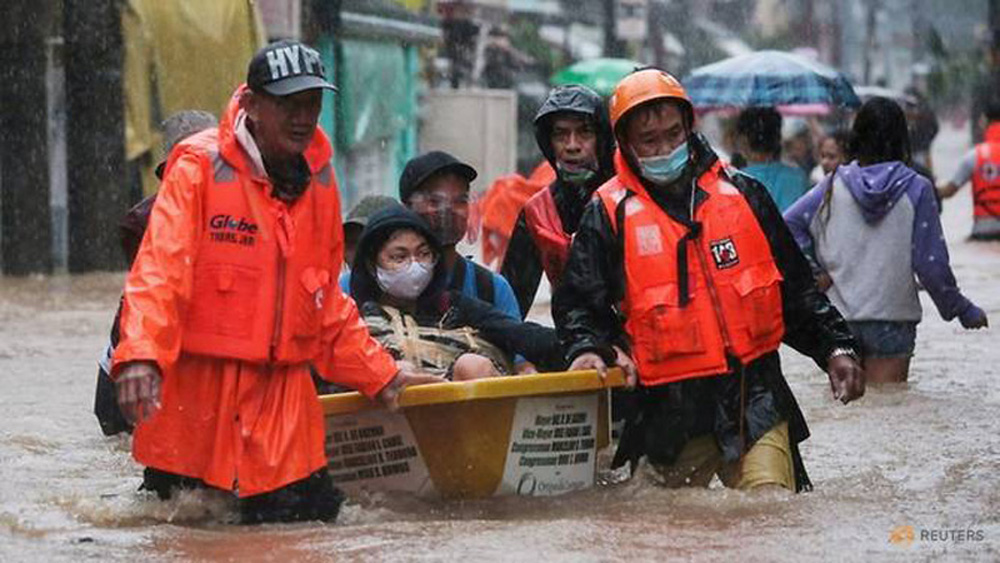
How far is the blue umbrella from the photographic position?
53.7ft

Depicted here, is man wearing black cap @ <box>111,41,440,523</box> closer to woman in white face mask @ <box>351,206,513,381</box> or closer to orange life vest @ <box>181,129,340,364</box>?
orange life vest @ <box>181,129,340,364</box>

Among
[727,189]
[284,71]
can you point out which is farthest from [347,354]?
[727,189]

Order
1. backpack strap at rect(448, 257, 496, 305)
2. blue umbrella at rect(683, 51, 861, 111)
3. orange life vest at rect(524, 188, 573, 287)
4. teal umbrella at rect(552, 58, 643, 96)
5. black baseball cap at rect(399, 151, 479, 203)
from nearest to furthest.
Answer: backpack strap at rect(448, 257, 496, 305)
black baseball cap at rect(399, 151, 479, 203)
orange life vest at rect(524, 188, 573, 287)
blue umbrella at rect(683, 51, 861, 111)
teal umbrella at rect(552, 58, 643, 96)

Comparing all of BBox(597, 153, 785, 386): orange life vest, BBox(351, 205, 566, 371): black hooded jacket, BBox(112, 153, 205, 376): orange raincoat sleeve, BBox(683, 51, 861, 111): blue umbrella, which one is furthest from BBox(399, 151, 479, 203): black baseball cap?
BBox(683, 51, 861, 111): blue umbrella

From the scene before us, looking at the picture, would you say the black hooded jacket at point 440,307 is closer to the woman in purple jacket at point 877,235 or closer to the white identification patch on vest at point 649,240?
the white identification patch on vest at point 649,240

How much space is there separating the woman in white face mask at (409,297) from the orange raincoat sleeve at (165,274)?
1.25 meters

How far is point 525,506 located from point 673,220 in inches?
43.7

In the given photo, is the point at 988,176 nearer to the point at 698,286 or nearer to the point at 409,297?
the point at 409,297

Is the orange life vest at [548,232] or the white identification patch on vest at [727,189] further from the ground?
the white identification patch on vest at [727,189]

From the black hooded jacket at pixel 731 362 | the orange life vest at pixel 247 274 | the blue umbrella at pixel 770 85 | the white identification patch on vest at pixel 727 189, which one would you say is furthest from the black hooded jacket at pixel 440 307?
the blue umbrella at pixel 770 85

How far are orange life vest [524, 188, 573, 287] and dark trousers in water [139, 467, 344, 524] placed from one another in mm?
1821

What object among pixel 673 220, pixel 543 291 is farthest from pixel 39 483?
pixel 543 291

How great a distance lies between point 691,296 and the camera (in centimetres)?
691

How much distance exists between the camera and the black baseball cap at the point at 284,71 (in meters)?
6.45
